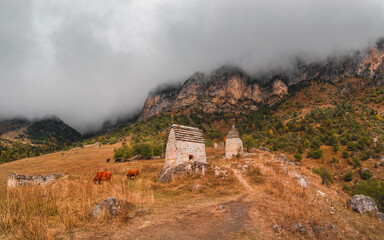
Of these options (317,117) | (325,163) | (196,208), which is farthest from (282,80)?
(196,208)

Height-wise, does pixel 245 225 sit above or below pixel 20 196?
below

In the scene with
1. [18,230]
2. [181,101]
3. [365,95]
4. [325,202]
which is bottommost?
[325,202]

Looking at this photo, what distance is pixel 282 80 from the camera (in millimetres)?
151500

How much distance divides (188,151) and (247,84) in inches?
6349

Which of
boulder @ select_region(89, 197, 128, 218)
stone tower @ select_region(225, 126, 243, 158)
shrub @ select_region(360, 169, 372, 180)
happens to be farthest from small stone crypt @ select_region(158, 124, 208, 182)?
shrub @ select_region(360, 169, 372, 180)

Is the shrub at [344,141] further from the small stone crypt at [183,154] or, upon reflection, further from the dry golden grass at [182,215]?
the small stone crypt at [183,154]

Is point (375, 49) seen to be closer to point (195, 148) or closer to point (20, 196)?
point (195, 148)

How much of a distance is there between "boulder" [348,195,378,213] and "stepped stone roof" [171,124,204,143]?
13.4m

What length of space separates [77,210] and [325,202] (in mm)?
13806

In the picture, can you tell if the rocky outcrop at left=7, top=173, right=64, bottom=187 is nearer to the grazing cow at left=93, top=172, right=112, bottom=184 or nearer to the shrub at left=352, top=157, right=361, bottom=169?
the grazing cow at left=93, top=172, right=112, bottom=184

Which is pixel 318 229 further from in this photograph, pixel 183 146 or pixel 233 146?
pixel 233 146

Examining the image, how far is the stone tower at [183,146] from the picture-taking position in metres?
17.8

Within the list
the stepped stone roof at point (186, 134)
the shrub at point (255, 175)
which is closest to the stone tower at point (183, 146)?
the stepped stone roof at point (186, 134)

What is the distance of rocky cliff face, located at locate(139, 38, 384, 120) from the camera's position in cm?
12081
